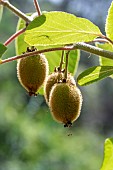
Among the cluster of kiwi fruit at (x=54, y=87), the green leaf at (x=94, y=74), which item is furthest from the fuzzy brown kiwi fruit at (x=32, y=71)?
the green leaf at (x=94, y=74)

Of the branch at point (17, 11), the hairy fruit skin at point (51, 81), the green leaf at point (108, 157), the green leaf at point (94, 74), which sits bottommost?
the green leaf at point (108, 157)

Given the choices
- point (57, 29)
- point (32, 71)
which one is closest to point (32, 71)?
point (32, 71)

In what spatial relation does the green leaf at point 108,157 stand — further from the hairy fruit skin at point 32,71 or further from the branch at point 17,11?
the branch at point 17,11

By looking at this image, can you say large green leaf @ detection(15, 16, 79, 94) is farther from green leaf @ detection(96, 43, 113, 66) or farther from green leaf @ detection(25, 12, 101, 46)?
green leaf @ detection(25, 12, 101, 46)

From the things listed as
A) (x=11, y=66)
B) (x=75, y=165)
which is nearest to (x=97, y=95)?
(x=11, y=66)

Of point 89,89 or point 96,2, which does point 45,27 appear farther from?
point 96,2

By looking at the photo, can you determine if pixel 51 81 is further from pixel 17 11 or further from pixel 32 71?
pixel 17 11
